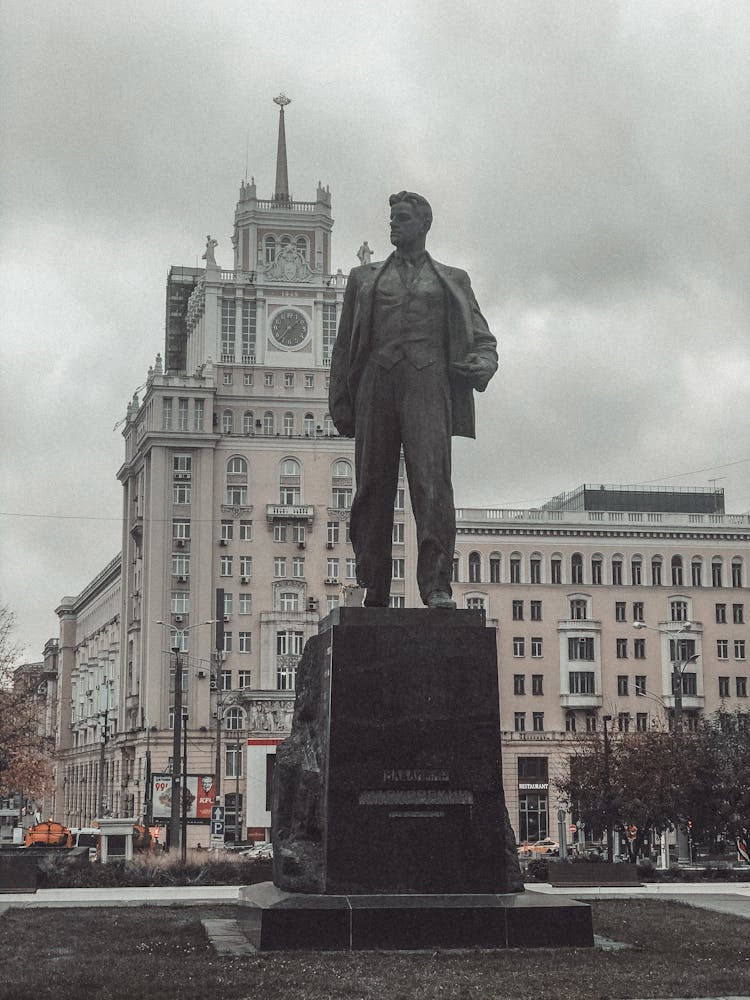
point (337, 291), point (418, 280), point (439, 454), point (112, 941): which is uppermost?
point (337, 291)

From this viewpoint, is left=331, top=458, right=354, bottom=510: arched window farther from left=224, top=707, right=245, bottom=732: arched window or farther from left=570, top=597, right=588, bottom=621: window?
left=570, top=597, right=588, bottom=621: window

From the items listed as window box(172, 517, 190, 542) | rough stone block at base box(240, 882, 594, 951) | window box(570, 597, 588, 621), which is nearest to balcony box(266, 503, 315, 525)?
window box(172, 517, 190, 542)

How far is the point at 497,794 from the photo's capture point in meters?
10.7

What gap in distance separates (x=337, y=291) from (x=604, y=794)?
5376 centimetres

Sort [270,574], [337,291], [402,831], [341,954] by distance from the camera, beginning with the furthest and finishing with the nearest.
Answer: [337,291] < [270,574] < [402,831] < [341,954]

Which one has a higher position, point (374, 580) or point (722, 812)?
point (374, 580)

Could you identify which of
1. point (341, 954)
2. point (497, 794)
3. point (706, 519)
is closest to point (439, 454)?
point (497, 794)

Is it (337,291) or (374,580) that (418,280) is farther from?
(337,291)

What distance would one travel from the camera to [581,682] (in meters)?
84.1

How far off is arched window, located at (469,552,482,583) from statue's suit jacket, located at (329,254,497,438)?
72.0 m

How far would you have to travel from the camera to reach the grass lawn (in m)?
8.27

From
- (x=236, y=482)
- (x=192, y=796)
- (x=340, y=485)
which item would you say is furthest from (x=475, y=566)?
(x=192, y=796)

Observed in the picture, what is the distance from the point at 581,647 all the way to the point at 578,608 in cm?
228


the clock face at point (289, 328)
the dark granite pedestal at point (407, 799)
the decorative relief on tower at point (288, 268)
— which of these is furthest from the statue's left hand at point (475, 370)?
the decorative relief on tower at point (288, 268)
